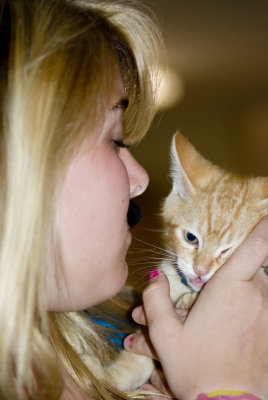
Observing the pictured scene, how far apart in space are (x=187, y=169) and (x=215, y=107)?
3.46m

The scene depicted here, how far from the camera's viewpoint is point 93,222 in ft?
2.80

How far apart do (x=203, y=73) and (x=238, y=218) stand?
137 inches

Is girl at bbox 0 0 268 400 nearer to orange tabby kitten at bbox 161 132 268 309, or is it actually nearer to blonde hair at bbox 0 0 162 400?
blonde hair at bbox 0 0 162 400

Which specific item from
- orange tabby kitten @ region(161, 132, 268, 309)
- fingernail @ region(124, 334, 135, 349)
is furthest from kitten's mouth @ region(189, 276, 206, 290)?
fingernail @ region(124, 334, 135, 349)

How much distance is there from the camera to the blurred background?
3.84 metres

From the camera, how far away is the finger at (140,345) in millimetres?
1060

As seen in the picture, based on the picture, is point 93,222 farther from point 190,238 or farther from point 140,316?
point 190,238

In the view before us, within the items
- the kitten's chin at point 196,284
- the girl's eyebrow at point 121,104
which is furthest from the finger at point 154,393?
the girl's eyebrow at point 121,104

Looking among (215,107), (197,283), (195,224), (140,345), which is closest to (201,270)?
(197,283)

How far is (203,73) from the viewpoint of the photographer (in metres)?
4.35

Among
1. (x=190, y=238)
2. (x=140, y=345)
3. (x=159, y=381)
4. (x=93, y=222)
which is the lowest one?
(x=159, y=381)

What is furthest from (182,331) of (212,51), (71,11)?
(212,51)

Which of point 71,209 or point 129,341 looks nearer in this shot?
point 71,209

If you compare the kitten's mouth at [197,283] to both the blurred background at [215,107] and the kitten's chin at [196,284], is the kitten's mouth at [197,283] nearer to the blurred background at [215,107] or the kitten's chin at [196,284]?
the kitten's chin at [196,284]
